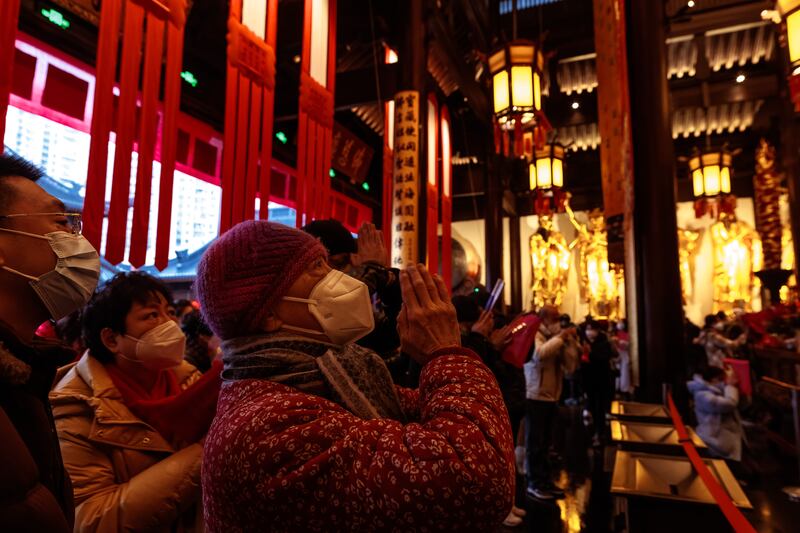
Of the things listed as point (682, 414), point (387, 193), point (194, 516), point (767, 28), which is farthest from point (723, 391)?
point (767, 28)

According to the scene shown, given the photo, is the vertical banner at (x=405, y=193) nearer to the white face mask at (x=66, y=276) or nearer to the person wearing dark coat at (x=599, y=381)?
the person wearing dark coat at (x=599, y=381)

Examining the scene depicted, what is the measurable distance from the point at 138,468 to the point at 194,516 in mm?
282

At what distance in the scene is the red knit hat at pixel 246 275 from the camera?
1.09 m

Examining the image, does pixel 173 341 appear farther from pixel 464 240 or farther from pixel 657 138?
pixel 464 240

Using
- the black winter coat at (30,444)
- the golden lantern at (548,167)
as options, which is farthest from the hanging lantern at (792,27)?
the black winter coat at (30,444)

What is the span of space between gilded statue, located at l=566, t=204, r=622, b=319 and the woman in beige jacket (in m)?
13.9

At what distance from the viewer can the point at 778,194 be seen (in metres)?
11.8

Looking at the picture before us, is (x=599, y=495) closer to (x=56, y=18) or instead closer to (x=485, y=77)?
(x=56, y=18)

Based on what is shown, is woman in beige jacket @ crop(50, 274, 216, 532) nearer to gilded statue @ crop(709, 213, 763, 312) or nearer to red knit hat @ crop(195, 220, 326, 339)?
red knit hat @ crop(195, 220, 326, 339)

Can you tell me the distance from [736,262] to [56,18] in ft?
48.4

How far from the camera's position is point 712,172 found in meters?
8.96

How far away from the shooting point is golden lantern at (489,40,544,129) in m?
5.71

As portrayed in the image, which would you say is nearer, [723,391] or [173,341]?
[173,341]

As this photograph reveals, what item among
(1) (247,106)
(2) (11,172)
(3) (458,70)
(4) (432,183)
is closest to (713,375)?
(4) (432,183)
